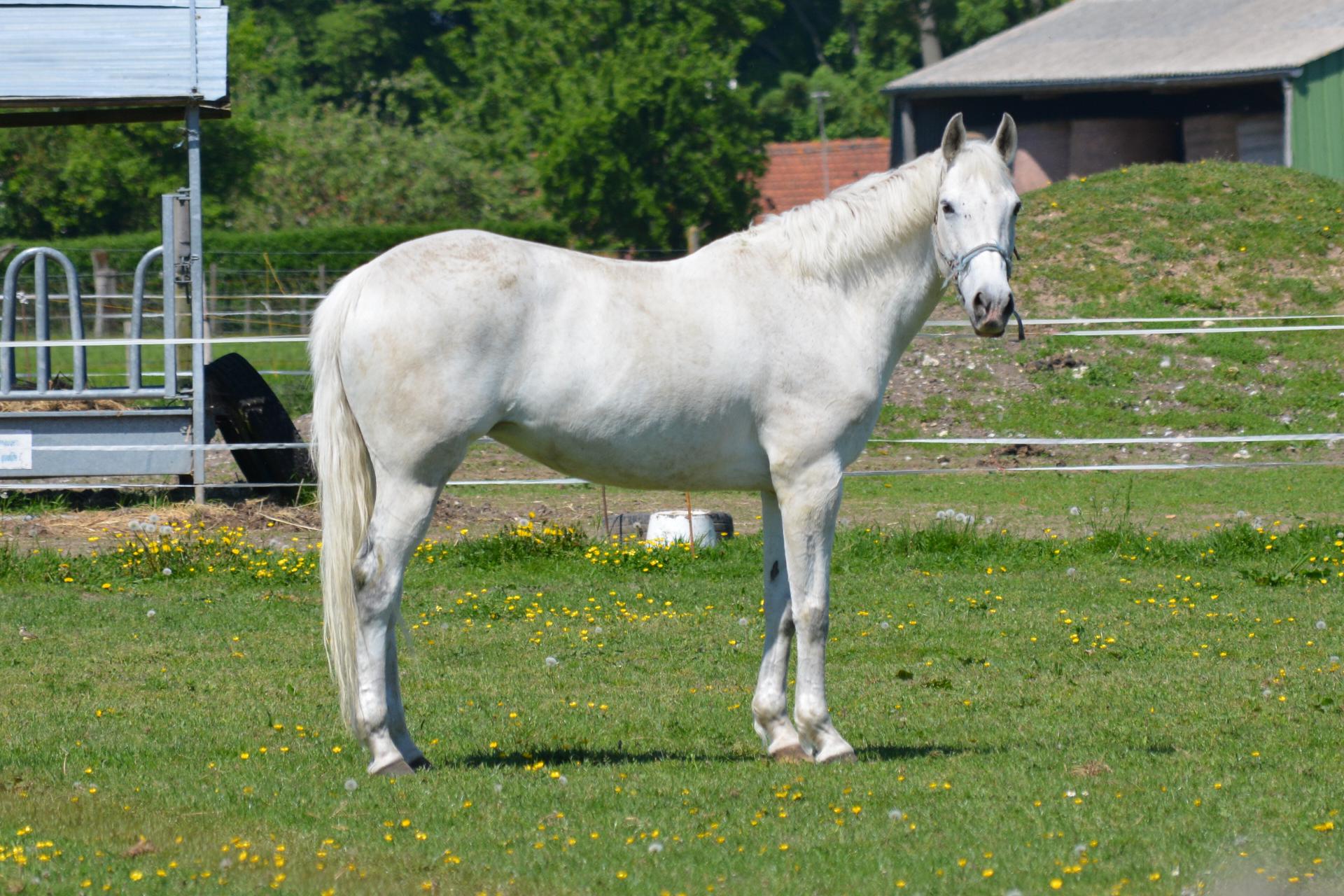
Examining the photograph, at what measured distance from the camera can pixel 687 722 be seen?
697 centimetres

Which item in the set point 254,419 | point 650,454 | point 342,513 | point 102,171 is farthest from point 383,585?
point 102,171

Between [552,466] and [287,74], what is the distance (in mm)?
50688

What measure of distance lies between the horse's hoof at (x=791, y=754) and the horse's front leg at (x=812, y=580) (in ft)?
0.09

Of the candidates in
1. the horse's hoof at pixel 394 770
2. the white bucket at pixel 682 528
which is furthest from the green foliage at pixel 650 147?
the horse's hoof at pixel 394 770

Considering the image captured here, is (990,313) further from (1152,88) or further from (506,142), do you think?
(506,142)

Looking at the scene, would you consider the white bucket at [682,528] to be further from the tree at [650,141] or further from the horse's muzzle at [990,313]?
the tree at [650,141]

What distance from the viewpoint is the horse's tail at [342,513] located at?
605cm

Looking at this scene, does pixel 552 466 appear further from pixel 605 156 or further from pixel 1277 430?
pixel 605 156

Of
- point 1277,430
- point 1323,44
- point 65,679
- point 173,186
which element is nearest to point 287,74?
point 173,186

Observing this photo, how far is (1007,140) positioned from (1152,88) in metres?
27.8

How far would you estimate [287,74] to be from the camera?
53938 millimetres

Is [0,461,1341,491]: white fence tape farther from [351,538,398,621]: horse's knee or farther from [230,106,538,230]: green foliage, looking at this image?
[230,106,538,230]: green foliage

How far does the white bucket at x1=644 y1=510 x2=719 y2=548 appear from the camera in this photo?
11.3 metres

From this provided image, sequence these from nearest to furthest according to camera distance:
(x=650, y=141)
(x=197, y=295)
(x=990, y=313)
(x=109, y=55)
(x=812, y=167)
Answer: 1. (x=990, y=313)
2. (x=197, y=295)
3. (x=109, y=55)
4. (x=650, y=141)
5. (x=812, y=167)
